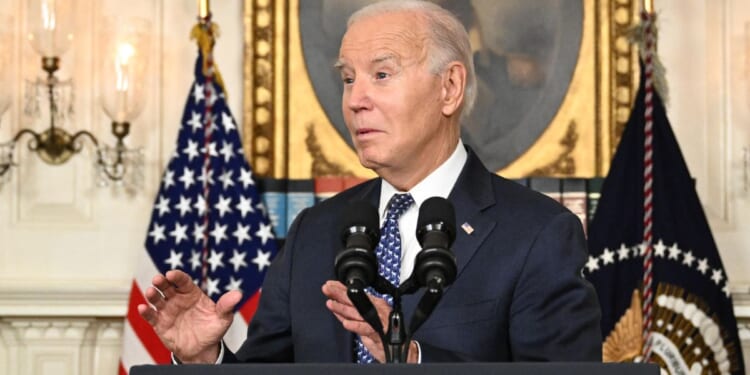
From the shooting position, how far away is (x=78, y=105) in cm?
634

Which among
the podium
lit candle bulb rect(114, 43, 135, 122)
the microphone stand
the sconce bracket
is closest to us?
the podium

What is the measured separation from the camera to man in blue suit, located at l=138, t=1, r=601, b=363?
9.59ft

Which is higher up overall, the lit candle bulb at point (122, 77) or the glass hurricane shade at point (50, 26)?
the glass hurricane shade at point (50, 26)

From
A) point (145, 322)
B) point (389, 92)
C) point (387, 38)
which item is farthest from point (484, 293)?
point (145, 322)

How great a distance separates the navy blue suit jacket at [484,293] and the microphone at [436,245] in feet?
1.29

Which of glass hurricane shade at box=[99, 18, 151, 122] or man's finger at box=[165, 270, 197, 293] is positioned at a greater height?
glass hurricane shade at box=[99, 18, 151, 122]

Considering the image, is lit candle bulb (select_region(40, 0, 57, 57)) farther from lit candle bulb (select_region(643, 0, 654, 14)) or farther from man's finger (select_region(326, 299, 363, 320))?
man's finger (select_region(326, 299, 363, 320))

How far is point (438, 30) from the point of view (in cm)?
324

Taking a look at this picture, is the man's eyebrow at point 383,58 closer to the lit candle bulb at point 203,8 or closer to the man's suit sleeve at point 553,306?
the man's suit sleeve at point 553,306

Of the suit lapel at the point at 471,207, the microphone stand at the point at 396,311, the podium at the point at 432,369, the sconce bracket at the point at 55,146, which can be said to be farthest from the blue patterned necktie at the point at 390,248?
the sconce bracket at the point at 55,146

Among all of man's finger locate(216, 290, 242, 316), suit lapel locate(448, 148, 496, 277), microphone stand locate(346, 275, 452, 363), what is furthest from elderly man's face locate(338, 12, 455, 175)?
microphone stand locate(346, 275, 452, 363)

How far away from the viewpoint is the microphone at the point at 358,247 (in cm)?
233

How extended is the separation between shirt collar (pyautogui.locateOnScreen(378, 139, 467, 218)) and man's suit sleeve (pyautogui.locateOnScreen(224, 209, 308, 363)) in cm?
28

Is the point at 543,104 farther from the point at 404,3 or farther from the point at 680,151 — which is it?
the point at 404,3
